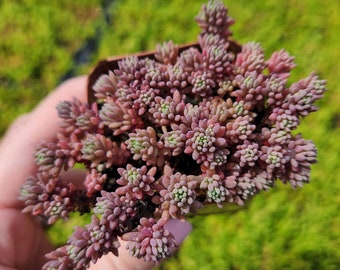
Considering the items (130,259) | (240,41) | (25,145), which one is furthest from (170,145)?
(240,41)

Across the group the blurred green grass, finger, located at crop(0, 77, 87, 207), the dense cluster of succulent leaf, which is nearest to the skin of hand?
finger, located at crop(0, 77, 87, 207)

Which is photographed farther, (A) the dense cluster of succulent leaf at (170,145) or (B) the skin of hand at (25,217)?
(B) the skin of hand at (25,217)

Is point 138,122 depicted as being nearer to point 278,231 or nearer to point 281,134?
point 281,134

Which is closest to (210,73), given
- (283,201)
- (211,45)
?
(211,45)

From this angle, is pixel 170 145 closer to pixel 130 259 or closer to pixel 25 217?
pixel 130 259

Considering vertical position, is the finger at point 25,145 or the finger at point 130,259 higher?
the finger at point 25,145

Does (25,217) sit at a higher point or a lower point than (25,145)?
lower

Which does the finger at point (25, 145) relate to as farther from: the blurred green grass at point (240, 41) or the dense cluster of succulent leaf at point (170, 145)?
the blurred green grass at point (240, 41)

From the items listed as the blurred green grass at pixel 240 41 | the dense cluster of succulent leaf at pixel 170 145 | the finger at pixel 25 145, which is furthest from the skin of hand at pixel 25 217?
the blurred green grass at pixel 240 41
